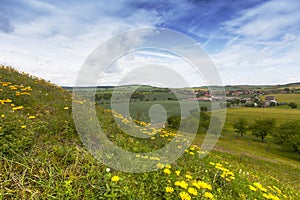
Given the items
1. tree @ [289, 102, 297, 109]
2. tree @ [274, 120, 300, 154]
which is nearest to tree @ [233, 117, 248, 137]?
tree @ [274, 120, 300, 154]

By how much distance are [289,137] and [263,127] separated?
13.5 m

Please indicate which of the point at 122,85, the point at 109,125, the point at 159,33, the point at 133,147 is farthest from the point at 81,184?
the point at 159,33

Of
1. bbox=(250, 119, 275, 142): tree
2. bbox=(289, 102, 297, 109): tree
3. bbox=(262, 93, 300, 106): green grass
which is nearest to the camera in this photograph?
bbox=(250, 119, 275, 142): tree

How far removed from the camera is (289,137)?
57.1 m

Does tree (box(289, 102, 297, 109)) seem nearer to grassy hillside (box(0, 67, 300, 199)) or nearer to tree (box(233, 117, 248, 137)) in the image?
tree (box(233, 117, 248, 137))

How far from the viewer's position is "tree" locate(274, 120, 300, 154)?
5469cm

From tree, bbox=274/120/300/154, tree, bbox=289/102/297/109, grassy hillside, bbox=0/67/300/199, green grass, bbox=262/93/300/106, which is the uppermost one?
grassy hillside, bbox=0/67/300/199

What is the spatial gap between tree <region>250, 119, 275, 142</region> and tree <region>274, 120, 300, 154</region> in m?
5.92

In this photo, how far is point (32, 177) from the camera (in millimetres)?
3428

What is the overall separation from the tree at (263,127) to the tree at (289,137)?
19.4ft

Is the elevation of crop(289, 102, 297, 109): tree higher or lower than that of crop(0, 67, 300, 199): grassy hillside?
lower

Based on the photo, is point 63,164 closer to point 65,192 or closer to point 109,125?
point 65,192

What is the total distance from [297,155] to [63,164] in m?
72.1

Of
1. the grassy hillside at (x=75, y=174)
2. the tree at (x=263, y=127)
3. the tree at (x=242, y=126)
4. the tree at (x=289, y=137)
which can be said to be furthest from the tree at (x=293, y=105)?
the grassy hillside at (x=75, y=174)
